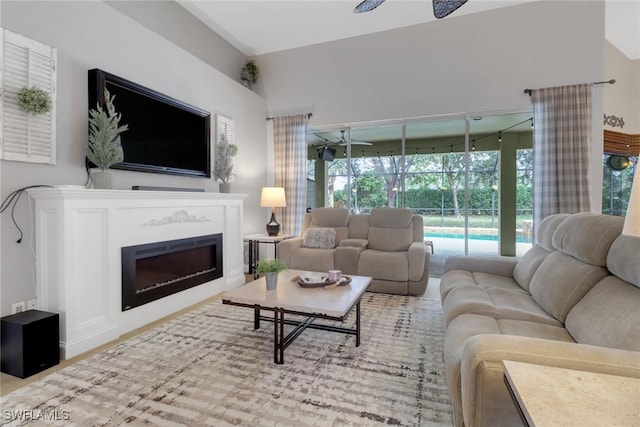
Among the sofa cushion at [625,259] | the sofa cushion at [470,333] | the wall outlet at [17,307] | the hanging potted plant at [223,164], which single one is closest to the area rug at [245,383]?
the sofa cushion at [470,333]

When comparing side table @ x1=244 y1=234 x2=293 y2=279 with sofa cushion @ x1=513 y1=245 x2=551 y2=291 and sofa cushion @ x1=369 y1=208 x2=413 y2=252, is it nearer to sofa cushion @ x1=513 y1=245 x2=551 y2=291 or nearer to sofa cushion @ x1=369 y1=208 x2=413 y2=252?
sofa cushion @ x1=369 y1=208 x2=413 y2=252

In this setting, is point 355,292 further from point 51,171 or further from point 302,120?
point 302,120

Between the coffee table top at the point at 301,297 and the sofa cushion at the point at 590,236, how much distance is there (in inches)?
54.1

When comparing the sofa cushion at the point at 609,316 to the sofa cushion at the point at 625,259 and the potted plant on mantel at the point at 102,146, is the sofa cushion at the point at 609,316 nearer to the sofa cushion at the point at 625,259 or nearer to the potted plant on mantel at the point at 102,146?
the sofa cushion at the point at 625,259

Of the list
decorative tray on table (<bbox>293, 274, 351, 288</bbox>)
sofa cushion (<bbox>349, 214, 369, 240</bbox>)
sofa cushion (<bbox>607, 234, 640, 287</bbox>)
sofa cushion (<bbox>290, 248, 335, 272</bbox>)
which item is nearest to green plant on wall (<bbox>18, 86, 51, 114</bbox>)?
decorative tray on table (<bbox>293, 274, 351, 288</bbox>)

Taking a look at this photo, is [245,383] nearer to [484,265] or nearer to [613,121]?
[484,265]

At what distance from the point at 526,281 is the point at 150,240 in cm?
318

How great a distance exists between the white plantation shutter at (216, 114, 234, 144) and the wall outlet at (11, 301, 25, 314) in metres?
2.72

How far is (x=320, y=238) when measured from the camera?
170 inches

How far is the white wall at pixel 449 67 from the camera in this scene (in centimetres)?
395

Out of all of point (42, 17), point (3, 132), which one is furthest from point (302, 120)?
point (3, 132)

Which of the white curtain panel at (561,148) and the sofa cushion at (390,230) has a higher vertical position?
the white curtain panel at (561,148)

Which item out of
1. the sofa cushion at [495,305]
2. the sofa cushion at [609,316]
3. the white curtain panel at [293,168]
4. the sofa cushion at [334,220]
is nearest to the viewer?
the sofa cushion at [609,316]

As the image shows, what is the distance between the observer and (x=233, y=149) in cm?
433
